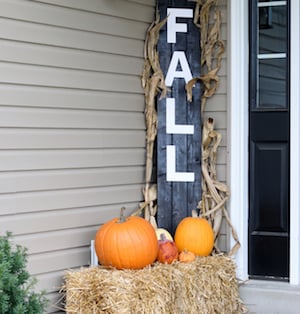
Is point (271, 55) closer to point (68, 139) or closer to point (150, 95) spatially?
point (150, 95)

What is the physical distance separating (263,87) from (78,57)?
1236 millimetres

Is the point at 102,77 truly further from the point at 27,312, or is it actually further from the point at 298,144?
the point at 27,312

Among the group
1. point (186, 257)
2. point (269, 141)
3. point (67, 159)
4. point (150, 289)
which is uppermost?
point (269, 141)

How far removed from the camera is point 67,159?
171 inches

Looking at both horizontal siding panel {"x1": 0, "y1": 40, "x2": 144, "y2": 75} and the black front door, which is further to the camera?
the black front door

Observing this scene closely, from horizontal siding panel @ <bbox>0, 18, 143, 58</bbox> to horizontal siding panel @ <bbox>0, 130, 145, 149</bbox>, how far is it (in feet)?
1.65

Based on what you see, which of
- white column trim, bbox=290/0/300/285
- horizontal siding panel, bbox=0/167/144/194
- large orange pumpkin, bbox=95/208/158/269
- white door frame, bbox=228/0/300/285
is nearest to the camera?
horizontal siding panel, bbox=0/167/144/194

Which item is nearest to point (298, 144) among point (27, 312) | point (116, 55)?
point (116, 55)

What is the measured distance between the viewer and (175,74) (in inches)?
191

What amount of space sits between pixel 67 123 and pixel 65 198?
440 millimetres

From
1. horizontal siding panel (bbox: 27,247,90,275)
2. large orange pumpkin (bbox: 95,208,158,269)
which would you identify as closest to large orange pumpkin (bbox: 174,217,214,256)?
large orange pumpkin (bbox: 95,208,158,269)

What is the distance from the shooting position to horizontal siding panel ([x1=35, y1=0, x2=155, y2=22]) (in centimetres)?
437

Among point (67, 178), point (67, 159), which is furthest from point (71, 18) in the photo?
point (67, 178)

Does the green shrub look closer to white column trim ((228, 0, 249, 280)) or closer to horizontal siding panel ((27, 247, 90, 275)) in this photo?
horizontal siding panel ((27, 247, 90, 275))
